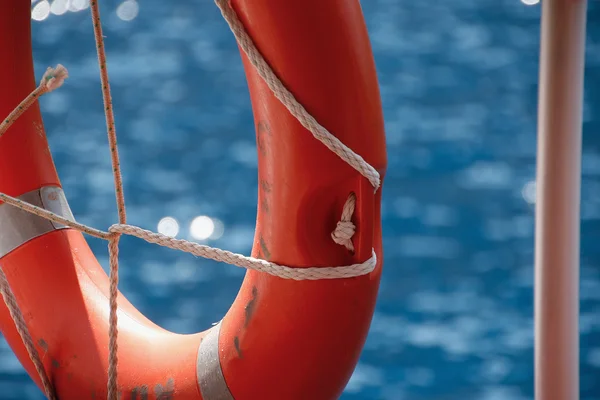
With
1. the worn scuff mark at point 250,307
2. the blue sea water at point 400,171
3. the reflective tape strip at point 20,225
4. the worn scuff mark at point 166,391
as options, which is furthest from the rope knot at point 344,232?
the blue sea water at point 400,171

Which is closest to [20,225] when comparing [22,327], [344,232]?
[22,327]

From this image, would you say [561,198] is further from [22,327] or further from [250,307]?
[22,327]

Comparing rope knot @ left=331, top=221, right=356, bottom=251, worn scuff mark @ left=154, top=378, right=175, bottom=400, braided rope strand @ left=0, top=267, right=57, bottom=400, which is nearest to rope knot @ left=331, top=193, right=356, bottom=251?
rope knot @ left=331, top=221, right=356, bottom=251

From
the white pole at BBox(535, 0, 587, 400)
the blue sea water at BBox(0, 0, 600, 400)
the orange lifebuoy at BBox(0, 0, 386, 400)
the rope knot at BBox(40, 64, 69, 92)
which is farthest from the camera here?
the blue sea water at BBox(0, 0, 600, 400)

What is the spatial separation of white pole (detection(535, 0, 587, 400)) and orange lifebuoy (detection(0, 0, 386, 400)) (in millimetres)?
445

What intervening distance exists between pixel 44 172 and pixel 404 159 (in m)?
1.30

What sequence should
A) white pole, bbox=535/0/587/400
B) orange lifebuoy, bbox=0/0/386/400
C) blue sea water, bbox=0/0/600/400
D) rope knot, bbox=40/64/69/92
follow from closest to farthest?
orange lifebuoy, bbox=0/0/386/400, rope knot, bbox=40/64/69/92, white pole, bbox=535/0/587/400, blue sea water, bbox=0/0/600/400

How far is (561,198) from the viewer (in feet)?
3.68

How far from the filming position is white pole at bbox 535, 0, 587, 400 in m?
1.12

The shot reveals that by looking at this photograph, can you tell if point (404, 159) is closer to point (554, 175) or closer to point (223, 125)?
point (223, 125)

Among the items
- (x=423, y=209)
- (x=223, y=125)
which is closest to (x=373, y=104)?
(x=423, y=209)

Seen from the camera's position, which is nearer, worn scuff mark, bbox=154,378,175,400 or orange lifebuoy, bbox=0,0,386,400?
orange lifebuoy, bbox=0,0,386,400

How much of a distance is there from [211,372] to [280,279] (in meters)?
0.16

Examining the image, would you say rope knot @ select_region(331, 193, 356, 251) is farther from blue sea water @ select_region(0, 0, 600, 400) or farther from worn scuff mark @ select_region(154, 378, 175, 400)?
blue sea water @ select_region(0, 0, 600, 400)
